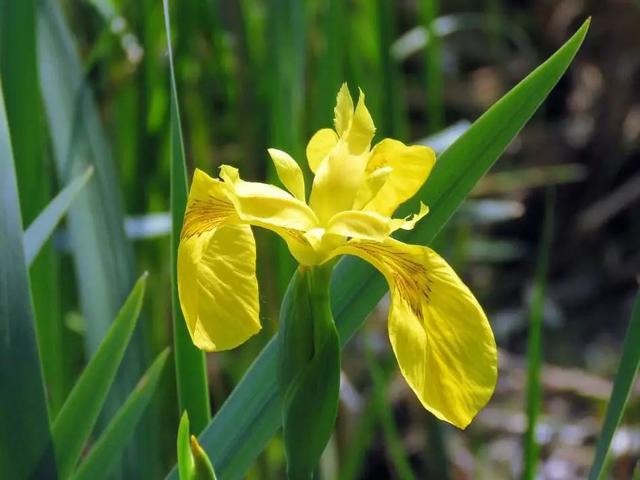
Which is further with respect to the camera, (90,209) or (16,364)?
(90,209)

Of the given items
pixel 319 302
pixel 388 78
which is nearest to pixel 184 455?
pixel 319 302

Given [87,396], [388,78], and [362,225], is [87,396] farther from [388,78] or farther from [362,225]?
[388,78]

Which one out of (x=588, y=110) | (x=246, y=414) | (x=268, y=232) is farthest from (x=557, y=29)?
(x=246, y=414)

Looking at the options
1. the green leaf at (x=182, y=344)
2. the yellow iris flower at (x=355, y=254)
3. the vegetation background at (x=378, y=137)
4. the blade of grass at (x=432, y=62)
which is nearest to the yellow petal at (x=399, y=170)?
the yellow iris flower at (x=355, y=254)

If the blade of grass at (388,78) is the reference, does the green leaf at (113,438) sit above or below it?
below

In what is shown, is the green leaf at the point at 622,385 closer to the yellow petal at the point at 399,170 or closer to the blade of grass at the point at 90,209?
the yellow petal at the point at 399,170

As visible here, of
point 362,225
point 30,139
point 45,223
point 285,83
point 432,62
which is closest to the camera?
point 362,225
